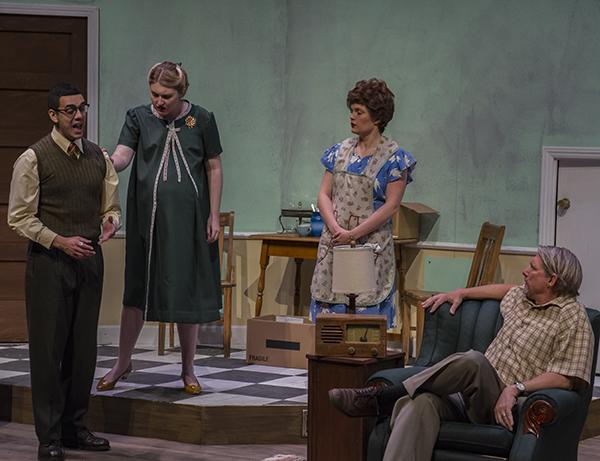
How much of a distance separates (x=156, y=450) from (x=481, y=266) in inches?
89.0

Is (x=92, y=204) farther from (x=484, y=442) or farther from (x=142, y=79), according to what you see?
(x=142, y=79)

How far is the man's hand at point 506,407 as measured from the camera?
3.84 metres

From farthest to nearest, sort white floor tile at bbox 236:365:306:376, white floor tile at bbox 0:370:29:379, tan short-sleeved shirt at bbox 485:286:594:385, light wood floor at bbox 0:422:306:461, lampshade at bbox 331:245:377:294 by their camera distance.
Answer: white floor tile at bbox 236:365:306:376
white floor tile at bbox 0:370:29:379
light wood floor at bbox 0:422:306:461
lampshade at bbox 331:245:377:294
tan short-sleeved shirt at bbox 485:286:594:385

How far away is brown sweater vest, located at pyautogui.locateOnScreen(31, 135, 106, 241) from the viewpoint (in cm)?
457

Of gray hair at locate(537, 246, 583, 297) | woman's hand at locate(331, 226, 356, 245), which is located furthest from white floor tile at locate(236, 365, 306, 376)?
gray hair at locate(537, 246, 583, 297)

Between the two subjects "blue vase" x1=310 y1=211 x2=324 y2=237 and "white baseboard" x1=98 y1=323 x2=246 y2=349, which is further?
"white baseboard" x1=98 y1=323 x2=246 y2=349

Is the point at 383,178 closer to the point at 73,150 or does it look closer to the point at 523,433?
the point at 73,150

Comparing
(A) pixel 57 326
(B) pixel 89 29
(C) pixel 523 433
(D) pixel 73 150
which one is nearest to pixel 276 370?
(A) pixel 57 326

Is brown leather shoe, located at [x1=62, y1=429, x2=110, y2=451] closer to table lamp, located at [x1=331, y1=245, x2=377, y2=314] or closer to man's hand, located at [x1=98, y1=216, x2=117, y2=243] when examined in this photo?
man's hand, located at [x1=98, y1=216, x2=117, y2=243]

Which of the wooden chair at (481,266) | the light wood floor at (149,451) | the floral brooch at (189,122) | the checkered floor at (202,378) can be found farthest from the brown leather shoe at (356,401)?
the wooden chair at (481,266)

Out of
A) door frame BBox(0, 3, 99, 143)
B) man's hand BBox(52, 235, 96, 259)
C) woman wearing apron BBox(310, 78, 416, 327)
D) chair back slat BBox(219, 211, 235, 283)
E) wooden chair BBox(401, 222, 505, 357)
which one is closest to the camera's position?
man's hand BBox(52, 235, 96, 259)

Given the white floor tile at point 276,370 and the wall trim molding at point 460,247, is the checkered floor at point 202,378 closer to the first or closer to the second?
the white floor tile at point 276,370

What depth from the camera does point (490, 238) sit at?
20.5 ft

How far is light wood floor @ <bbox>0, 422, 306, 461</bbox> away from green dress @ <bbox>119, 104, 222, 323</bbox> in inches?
22.2
